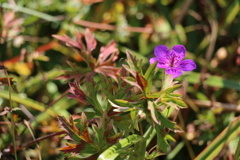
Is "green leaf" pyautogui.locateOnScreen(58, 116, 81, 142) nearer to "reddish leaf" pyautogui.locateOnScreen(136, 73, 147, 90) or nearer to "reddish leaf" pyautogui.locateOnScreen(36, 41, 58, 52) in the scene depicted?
"reddish leaf" pyautogui.locateOnScreen(136, 73, 147, 90)

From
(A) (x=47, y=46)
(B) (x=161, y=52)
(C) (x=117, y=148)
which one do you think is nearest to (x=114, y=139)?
(C) (x=117, y=148)

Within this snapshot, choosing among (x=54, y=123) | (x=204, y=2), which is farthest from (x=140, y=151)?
(x=204, y=2)

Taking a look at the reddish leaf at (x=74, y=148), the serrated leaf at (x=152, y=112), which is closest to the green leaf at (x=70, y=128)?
A: the reddish leaf at (x=74, y=148)

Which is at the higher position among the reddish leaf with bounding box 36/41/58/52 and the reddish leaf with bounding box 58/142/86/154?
the reddish leaf with bounding box 36/41/58/52

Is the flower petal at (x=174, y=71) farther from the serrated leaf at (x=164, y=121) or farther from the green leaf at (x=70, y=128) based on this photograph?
the green leaf at (x=70, y=128)

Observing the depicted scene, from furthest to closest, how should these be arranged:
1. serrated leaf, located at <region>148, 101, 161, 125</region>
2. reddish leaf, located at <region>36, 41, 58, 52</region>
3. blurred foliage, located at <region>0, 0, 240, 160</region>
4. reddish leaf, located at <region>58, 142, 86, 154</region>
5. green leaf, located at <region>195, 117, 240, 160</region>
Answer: reddish leaf, located at <region>36, 41, 58, 52</region> → blurred foliage, located at <region>0, 0, 240, 160</region> → green leaf, located at <region>195, 117, 240, 160</region> → reddish leaf, located at <region>58, 142, 86, 154</region> → serrated leaf, located at <region>148, 101, 161, 125</region>

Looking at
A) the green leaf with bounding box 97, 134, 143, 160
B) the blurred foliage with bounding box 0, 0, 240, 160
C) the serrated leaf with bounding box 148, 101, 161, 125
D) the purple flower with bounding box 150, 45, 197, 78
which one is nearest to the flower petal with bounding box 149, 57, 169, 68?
the purple flower with bounding box 150, 45, 197, 78
